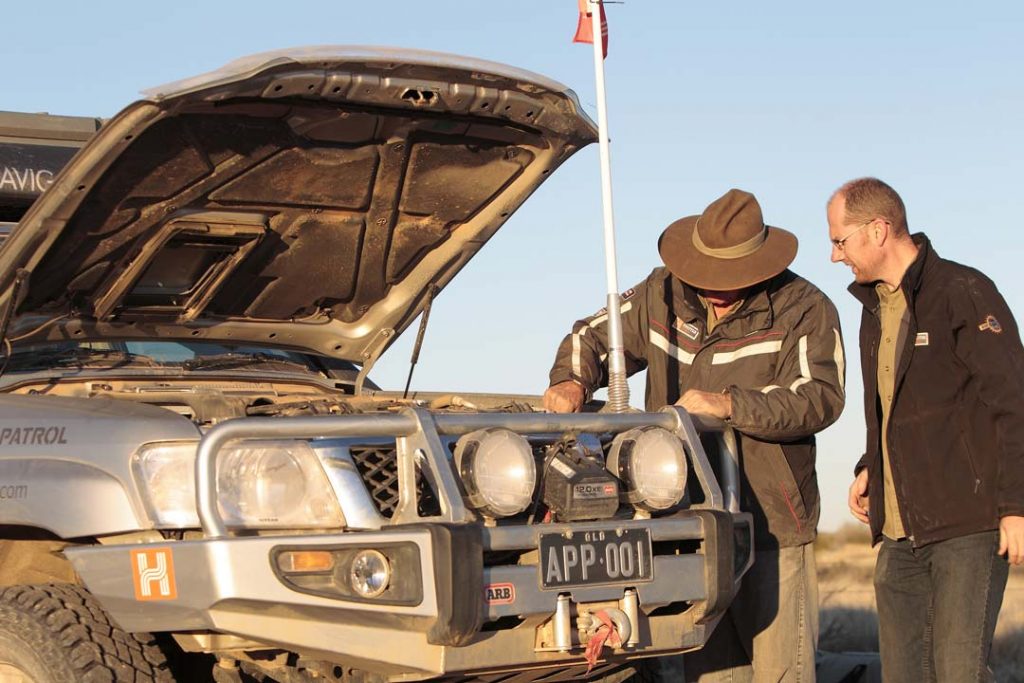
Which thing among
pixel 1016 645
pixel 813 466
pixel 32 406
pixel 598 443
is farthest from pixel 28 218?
pixel 1016 645

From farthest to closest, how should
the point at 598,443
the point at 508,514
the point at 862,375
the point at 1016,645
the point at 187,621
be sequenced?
1. the point at 1016,645
2. the point at 862,375
3. the point at 598,443
4. the point at 508,514
5. the point at 187,621

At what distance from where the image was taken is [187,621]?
165 inches

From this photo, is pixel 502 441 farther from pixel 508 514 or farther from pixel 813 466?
pixel 813 466

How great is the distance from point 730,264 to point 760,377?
44 centimetres

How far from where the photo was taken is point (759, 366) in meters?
5.71

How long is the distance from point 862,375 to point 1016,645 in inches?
165

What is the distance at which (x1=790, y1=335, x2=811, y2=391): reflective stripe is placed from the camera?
5469mm

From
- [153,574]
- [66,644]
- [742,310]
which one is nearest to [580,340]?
[742,310]

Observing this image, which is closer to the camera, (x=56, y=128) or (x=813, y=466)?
(x=813, y=466)

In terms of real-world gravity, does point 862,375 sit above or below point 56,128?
below

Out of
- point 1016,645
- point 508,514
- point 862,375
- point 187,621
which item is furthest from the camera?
point 1016,645

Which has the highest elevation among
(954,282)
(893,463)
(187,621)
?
(954,282)

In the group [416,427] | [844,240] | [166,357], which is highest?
[844,240]

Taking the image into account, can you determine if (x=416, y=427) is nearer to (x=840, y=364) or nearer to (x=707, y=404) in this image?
(x=707, y=404)
